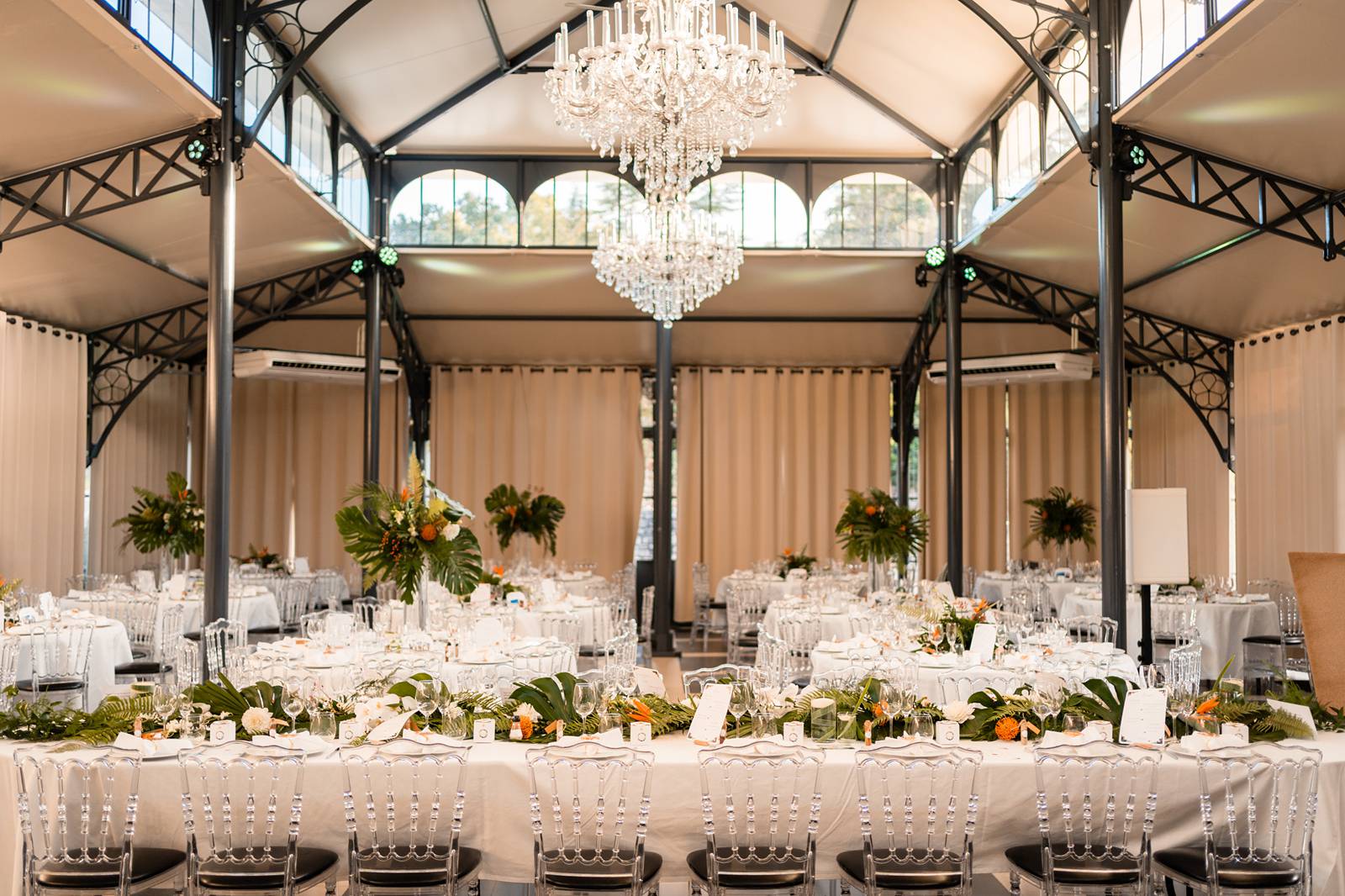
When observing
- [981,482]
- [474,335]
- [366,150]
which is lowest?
[981,482]

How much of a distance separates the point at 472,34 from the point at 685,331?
5.20 m

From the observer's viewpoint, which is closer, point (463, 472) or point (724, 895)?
point (724, 895)

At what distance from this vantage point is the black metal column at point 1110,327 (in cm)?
778

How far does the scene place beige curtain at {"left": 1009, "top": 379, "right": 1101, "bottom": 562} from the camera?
1599 cm

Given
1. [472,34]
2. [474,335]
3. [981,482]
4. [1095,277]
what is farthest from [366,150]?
[981,482]

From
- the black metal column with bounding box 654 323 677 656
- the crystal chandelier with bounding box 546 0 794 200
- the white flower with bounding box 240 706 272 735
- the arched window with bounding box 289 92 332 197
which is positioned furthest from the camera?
the black metal column with bounding box 654 323 677 656

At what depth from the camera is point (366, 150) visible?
12875 millimetres

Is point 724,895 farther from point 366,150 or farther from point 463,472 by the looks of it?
point 463,472

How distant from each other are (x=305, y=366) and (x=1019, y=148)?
27.0 ft

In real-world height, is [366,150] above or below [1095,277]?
above

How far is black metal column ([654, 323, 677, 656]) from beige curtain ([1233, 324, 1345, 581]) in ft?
20.1

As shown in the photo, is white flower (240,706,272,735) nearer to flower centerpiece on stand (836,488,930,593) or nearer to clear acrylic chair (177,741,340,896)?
clear acrylic chair (177,741,340,896)

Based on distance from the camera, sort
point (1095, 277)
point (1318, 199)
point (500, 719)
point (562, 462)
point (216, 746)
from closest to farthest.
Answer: point (216, 746)
point (500, 719)
point (1318, 199)
point (1095, 277)
point (562, 462)

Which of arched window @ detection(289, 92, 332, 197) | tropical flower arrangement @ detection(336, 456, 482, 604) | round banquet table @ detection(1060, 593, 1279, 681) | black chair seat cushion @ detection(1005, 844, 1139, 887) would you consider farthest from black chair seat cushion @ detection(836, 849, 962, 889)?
arched window @ detection(289, 92, 332, 197)
